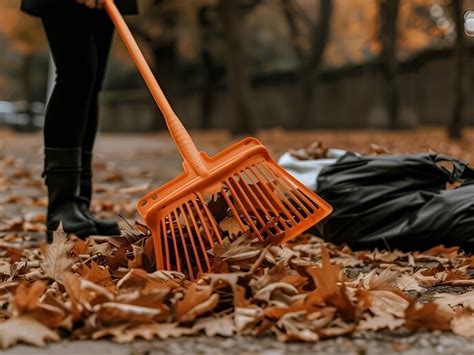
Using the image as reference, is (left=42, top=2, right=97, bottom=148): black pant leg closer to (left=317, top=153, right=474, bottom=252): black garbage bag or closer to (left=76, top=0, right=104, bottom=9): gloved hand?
(left=76, top=0, right=104, bottom=9): gloved hand

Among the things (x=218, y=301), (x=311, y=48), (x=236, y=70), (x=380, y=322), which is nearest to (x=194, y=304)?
(x=218, y=301)

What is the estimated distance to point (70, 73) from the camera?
3094 millimetres

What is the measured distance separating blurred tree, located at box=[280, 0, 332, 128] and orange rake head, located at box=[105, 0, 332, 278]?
16.9m

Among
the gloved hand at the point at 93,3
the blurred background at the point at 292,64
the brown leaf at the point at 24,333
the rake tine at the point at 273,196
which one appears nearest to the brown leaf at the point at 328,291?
the rake tine at the point at 273,196

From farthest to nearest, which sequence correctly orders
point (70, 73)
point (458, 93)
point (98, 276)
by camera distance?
point (458, 93)
point (70, 73)
point (98, 276)

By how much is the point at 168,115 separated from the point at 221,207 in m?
0.39

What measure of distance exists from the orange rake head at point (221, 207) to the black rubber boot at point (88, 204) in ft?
3.14

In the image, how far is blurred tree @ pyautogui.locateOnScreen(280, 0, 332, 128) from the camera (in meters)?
19.1

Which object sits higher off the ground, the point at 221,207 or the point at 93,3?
the point at 93,3

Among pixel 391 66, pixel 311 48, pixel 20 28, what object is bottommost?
pixel 391 66

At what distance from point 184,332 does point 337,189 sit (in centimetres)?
158

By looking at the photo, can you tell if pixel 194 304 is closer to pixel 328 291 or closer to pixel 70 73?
pixel 328 291

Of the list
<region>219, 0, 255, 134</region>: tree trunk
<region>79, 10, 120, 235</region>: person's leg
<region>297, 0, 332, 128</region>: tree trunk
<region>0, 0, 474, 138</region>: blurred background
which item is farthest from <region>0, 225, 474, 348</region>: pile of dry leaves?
<region>297, 0, 332, 128</region>: tree trunk

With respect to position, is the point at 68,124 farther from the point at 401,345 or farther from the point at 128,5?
the point at 401,345
